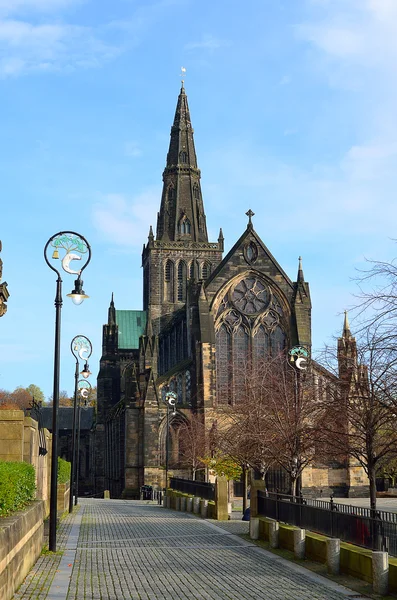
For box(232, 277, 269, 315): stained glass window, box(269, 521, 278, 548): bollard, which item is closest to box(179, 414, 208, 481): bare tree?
box(232, 277, 269, 315): stained glass window

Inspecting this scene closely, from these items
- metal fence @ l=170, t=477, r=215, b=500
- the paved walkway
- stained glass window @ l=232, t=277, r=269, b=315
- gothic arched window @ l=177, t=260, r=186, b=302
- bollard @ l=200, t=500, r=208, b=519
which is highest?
gothic arched window @ l=177, t=260, r=186, b=302

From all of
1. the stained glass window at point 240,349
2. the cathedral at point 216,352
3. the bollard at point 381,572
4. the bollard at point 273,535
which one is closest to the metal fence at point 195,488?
the cathedral at point 216,352

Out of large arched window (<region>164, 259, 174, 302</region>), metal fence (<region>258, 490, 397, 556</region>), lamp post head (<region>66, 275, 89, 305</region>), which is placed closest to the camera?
metal fence (<region>258, 490, 397, 556</region>)

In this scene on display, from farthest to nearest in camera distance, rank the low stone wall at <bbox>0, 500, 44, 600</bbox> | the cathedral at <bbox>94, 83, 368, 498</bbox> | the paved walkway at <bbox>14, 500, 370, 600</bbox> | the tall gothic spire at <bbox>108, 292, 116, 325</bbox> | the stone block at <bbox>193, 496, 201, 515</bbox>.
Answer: the tall gothic spire at <bbox>108, 292, 116, 325</bbox>
the cathedral at <bbox>94, 83, 368, 498</bbox>
the stone block at <bbox>193, 496, 201, 515</bbox>
the paved walkway at <bbox>14, 500, 370, 600</bbox>
the low stone wall at <bbox>0, 500, 44, 600</bbox>

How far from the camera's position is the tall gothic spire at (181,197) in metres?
92.2

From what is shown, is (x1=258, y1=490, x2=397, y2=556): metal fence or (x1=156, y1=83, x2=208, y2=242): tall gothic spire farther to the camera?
(x1=156, y1=83, x2=208, y2=242): tall gothic spire

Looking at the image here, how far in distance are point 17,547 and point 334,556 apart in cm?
629

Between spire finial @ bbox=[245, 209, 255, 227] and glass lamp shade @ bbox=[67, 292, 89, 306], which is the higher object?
spire finial @ bbox=[245, 209, 255, 227]

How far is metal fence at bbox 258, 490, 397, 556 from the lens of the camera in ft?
49.5


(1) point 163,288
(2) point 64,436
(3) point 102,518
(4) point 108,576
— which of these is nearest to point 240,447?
(3) point 102,518

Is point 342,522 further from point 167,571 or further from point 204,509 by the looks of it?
point 204,509

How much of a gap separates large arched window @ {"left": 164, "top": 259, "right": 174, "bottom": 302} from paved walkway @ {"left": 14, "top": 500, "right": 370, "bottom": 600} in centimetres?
6412

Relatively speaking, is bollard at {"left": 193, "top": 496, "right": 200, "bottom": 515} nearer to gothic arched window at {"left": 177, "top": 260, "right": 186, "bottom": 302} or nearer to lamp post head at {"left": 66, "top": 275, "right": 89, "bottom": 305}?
lamp post head at {"left": 66, "top": 275, "right": 89, "bottom": 305}

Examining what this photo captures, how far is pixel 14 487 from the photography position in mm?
14000
